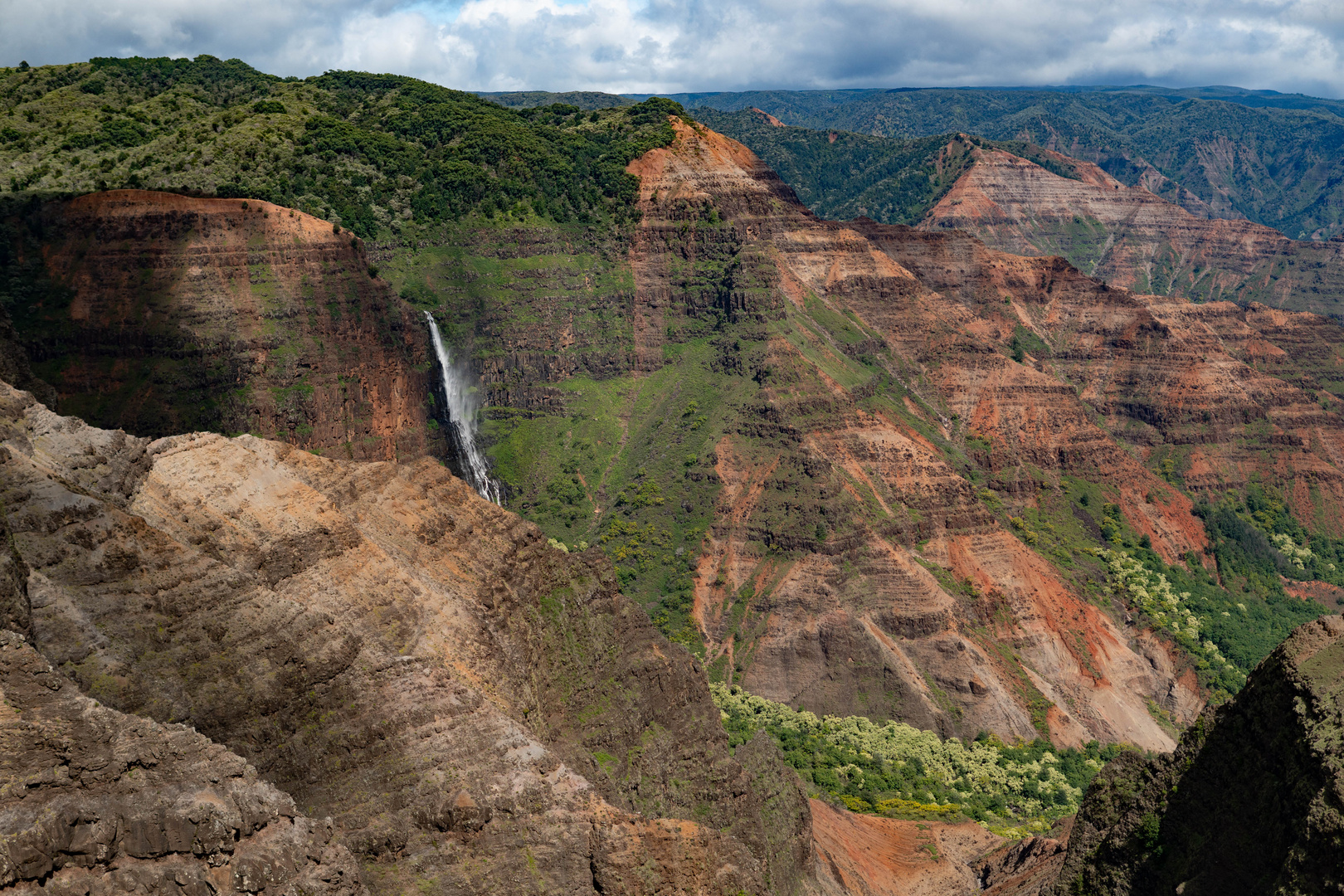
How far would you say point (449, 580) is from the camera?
5219cm

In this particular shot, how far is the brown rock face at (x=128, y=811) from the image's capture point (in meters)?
22.4

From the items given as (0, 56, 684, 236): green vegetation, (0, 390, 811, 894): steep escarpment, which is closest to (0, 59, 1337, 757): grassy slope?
(0, 56, 684, 236): green vegetation

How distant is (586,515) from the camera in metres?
132

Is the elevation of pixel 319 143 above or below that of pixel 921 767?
above

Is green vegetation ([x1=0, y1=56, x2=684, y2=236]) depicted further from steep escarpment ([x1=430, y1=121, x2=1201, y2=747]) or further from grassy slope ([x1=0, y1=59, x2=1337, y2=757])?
steep escarpment ([x1=430, y1=121, x2=1201, y2=747])

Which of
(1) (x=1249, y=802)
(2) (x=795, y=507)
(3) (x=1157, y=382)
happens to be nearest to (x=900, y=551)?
(2) (x=795, y=507)

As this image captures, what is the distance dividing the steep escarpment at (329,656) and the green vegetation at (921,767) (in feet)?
141

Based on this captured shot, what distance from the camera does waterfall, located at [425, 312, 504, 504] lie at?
434ft

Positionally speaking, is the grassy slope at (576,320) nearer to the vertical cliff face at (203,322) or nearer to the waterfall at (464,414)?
the waterfall at (464,414)

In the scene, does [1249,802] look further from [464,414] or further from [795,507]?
[464,414]

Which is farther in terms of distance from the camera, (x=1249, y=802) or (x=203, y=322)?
(x=203, y=322)

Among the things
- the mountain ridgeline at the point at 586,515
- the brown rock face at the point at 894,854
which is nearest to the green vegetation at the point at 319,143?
the mountain ridgeline at the point at 586,515

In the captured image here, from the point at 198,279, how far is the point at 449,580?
210 ft

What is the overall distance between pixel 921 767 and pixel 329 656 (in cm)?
7094
